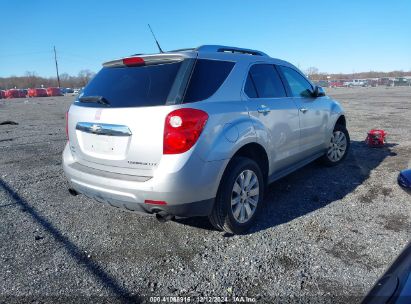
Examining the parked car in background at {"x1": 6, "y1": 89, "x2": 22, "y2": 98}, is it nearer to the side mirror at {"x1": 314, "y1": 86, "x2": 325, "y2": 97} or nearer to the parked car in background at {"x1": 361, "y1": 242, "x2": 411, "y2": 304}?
the side mirror at {"x1": 314, "y1": 86, "x2": 325, "y2": 97}

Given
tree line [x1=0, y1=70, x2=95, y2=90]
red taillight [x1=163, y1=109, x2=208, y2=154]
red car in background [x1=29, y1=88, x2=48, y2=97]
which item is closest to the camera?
red taillight [x1=163, y1=109, x2=208, y2=154]

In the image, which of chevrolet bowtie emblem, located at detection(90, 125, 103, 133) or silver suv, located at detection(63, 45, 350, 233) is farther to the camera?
chevrolet bowtie emblem, located at detection(90, 125, 103, 133)

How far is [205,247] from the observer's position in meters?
3.20

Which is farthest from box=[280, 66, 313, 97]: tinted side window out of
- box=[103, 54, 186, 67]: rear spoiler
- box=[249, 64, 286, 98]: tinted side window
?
box=[103, 54, 186, 67]: rear spoiler

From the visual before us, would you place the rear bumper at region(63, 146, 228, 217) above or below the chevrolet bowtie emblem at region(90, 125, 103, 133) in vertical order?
below

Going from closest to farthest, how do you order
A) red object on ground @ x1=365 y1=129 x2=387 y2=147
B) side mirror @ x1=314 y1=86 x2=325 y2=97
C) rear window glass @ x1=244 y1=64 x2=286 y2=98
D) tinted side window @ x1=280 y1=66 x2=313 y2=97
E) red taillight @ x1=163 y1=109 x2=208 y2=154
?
red taillight @ x1=163 y1=109 x2=208 y2=154 < rear window glass @ x1=244 y1=64 x2=286 y2=98 < tinted side window @ x1=280 y1=66 x2=313 y2=97 < side mirror @ x1=314 y1=86 x2=325 y2=97 < red object on ground @ x1=365 y1=129 x2=387 y2=147

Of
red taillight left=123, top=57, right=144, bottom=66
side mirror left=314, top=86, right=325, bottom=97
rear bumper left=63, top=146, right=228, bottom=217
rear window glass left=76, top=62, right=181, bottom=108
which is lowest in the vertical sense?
rear bumper left=63, top=146, right=228, bottom=217

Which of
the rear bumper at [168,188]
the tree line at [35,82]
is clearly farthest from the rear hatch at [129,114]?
the tree line at [35,82]

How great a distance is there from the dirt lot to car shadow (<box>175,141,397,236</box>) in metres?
0.02

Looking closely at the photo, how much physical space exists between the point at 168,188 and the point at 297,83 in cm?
288

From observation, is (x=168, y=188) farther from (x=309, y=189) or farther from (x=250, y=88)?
(x=309, y=189)

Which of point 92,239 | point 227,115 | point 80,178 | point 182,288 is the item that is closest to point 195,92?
point 227,115

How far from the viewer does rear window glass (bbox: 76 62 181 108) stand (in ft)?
9.39

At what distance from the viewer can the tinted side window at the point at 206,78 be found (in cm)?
287
